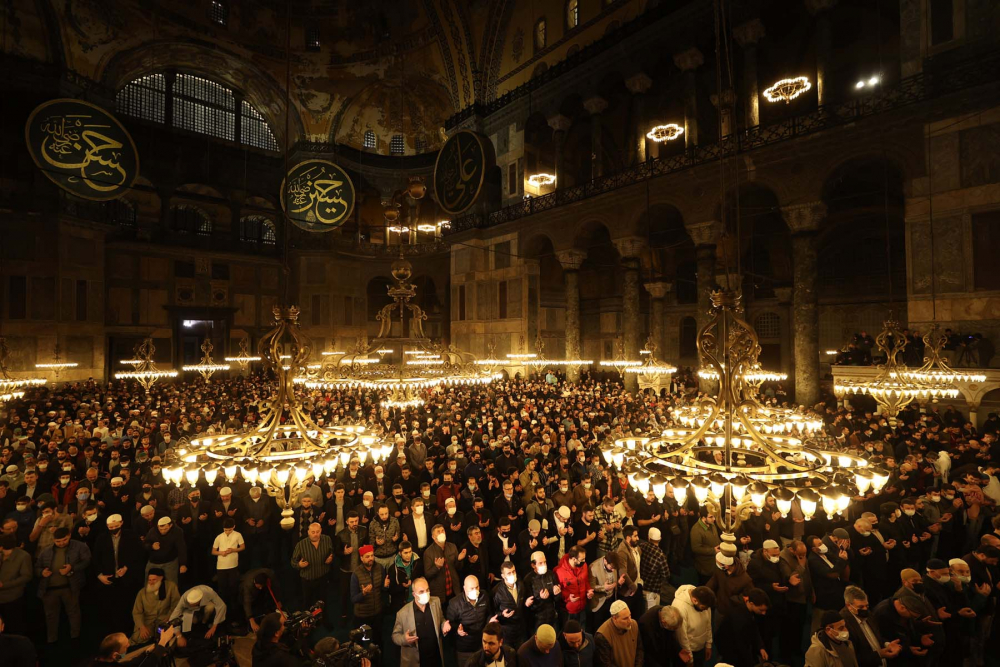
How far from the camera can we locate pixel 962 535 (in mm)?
4770

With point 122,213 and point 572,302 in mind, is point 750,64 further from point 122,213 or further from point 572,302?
point 122,213

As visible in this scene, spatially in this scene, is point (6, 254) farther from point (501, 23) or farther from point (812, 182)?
point (812, 182)

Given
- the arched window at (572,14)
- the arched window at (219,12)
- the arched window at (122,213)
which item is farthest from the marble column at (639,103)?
the arched window at (122,213)

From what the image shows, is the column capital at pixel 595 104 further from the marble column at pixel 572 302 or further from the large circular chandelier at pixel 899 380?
the large circular chandelier at pixel 899 380

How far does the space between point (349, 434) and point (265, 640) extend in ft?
4.39

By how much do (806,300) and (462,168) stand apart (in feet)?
26.2

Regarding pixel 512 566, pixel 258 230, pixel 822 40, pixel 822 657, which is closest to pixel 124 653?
pixel 512 566

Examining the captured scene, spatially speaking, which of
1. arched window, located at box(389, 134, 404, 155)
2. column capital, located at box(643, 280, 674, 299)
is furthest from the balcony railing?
arched window, located at box(389, 134, 404, 155)

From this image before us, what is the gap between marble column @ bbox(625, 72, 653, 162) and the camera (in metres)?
14.5

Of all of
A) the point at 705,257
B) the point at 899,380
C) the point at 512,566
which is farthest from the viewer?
the point at 705,257

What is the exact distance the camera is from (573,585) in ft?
13.2

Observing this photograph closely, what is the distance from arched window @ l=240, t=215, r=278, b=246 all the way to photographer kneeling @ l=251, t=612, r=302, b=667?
20991mm

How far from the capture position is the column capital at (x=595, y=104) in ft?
50.7

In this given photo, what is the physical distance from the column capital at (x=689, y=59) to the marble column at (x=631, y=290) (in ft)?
15.7
